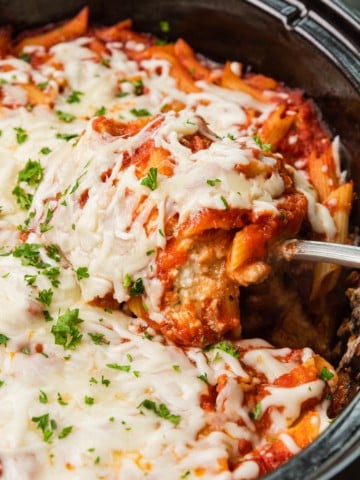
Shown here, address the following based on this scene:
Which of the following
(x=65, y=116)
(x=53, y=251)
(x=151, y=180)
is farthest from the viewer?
(x=65, y=116)

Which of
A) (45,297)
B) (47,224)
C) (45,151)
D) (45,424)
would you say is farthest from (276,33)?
(45,424)

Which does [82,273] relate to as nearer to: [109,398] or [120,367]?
[120,367]

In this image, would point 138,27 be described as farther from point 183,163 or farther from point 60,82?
point 183,163

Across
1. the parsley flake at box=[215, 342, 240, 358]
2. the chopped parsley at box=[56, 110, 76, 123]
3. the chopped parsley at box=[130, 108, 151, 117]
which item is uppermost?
the parsley flake at box=[215, 342, 240, 358]

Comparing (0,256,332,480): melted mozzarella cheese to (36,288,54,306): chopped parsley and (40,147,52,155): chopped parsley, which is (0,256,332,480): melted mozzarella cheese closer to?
(36,288,54,306): chopped parsley

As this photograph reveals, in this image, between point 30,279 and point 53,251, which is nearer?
point 30,279

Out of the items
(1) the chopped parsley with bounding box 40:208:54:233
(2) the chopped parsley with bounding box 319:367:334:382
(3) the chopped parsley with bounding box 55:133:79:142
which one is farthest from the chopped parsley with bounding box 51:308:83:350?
(3) the chopped parsley with bounding box 55:133:79:142
